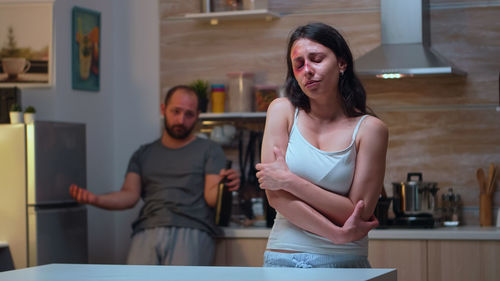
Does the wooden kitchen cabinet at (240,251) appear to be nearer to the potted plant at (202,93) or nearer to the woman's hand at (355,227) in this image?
the potted plant at (202,93)

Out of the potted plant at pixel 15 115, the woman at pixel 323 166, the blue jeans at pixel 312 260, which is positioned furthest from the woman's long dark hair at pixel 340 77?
the potted plant at pixel 15 115

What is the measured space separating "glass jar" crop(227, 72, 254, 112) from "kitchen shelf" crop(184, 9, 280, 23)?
0.33m

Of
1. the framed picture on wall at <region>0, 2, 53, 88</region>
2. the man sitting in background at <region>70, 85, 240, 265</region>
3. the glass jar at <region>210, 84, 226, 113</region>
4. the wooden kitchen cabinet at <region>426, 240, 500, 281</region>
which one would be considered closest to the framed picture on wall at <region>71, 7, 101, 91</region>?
the framed picture on wall at <region>0, 2, 53, 88</region>

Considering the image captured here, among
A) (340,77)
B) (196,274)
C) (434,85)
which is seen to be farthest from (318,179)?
(434,85)

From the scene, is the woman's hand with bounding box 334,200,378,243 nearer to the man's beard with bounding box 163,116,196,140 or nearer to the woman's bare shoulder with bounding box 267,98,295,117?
the woman's bare shoulder with bounding box 267,98,295,117

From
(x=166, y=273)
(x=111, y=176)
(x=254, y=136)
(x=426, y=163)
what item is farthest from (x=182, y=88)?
(x=166, y=273)

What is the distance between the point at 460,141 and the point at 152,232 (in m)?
1.76

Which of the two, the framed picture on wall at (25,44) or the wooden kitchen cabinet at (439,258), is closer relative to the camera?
the wooden kitchen cabinet at (439,258)

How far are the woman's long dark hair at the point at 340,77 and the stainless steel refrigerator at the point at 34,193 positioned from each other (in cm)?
189

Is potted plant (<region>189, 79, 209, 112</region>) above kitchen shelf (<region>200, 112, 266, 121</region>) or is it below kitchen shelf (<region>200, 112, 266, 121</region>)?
above

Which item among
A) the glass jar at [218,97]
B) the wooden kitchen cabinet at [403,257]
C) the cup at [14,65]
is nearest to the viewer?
the wooden kitchen cabinet at [403,257]

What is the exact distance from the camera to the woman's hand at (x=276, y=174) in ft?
6.60

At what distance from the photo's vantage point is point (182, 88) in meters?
4.01

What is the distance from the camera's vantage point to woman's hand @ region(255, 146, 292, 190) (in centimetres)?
201
